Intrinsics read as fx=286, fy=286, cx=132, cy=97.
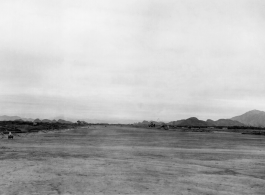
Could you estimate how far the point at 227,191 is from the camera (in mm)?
12484

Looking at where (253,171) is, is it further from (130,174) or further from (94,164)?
(94,164)

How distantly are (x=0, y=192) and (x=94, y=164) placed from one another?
8.23 meters

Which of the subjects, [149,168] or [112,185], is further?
[149,168]

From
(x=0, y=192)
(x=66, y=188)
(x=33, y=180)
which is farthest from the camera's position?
(x=33, y=180)


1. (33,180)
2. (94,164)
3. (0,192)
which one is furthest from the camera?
(94,164)

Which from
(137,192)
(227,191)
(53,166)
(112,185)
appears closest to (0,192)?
(112,185)

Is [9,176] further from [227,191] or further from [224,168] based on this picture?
[224,168]

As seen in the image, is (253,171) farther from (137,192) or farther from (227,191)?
(137,192)

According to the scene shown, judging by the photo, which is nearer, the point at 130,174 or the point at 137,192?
the point at 137,192

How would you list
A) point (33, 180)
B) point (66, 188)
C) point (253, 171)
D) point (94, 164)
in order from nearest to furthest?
point (66, 188) → point (33, 180) → point (253, 171) → point (94, 164)

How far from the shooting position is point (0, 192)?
1150 centimetres

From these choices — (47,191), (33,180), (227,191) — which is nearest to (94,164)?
(33,180)

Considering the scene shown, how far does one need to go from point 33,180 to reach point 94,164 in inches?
228

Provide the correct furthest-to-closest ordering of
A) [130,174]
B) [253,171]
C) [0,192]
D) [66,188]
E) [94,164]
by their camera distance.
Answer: [94,164] → [253,171] → [130,174] → [66,188] → [0,192]
